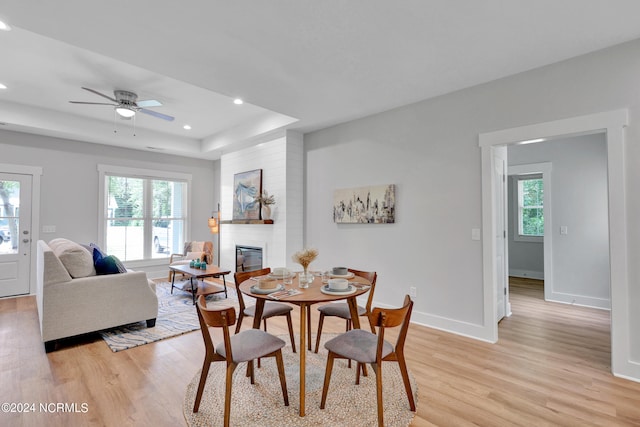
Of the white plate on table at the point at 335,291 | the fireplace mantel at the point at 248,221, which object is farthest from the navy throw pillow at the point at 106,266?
the white plate on table at the point at 335,291

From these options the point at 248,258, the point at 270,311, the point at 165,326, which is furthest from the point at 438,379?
the point at 248,258

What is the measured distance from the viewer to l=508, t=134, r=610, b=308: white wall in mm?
4309

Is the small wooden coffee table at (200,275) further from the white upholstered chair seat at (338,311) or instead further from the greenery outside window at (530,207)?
the greenery outside window at (530,207)

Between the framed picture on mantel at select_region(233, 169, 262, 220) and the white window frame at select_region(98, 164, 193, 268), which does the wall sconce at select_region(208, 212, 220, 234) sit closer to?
the framed picture on mantel at select_region(233, 169, 262, 220)

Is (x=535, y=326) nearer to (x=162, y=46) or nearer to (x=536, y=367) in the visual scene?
(x=536, y=367)

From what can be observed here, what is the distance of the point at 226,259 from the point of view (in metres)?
6.25

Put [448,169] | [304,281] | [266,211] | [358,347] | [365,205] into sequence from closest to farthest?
[358,347] → [304,281] → [448,169] → [365,205] → [266,211]

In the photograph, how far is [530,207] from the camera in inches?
263

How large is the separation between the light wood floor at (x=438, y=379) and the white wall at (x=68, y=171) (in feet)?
7.65

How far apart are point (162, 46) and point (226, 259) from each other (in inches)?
174

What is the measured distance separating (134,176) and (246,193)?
97.9 inches

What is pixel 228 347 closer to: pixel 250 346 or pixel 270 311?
pixel 250 346

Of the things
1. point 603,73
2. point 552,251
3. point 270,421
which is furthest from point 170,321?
point 552,251

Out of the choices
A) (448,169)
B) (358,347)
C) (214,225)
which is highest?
(448,169)
